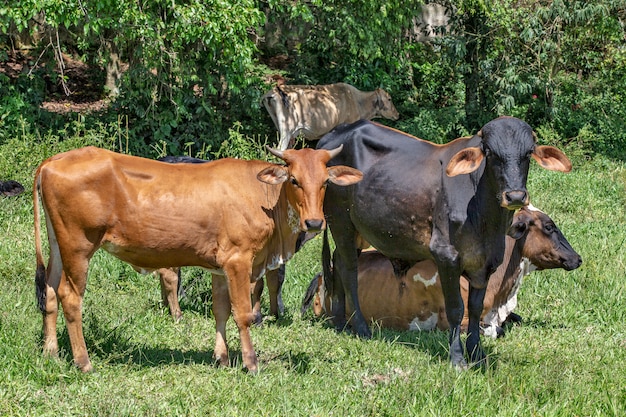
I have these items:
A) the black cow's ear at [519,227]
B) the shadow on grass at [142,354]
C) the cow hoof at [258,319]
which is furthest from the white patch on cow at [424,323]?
the shadow on grass at [142,354]

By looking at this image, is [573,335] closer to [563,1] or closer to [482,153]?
[482,153]

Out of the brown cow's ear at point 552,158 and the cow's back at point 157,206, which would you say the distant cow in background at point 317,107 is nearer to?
the cow's back at point 157,206

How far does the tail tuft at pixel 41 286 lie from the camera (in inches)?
261

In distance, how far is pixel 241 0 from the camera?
13664mm

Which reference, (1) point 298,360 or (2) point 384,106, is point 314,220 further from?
(2) point 384,106

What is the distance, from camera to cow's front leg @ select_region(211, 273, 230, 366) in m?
6.84

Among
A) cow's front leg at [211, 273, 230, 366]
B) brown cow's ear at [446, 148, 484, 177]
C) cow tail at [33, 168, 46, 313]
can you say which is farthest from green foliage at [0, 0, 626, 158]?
brown cow's ear at [446, 148, 484, 177]

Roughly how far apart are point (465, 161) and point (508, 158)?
14.6 inches

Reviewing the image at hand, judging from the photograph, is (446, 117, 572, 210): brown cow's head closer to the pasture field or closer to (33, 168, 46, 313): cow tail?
the pasture field

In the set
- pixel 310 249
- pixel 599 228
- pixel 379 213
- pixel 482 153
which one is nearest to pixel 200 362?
pixel 379 213

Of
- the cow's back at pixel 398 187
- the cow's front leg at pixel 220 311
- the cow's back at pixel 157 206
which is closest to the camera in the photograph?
the cow's back at pixel 157 206

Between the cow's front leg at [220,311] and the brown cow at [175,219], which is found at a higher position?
the brown cow at [175,219]

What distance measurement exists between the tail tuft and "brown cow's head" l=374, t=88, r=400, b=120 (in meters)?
13.2

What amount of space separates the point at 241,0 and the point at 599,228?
622cm
